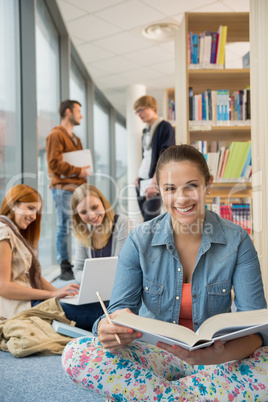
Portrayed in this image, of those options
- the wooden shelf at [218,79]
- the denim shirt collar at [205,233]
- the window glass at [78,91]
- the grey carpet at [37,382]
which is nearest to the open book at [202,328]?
the denim shirt collar at [205,233]

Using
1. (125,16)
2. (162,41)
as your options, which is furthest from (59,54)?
(162,41)

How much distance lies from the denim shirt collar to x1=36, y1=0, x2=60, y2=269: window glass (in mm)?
2492

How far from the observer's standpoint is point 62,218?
11.3 ft

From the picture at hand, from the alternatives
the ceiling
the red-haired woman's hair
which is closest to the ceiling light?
the ceiling

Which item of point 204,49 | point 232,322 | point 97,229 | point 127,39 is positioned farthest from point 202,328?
point 127,39

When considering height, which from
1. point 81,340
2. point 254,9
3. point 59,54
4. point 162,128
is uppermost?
point 59,54

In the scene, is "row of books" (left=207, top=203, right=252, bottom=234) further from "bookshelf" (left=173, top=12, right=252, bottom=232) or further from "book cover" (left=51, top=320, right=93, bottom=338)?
"book cover" (left=51, top=320, right=93, bottom=338)

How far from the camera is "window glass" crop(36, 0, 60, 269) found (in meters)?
3.58

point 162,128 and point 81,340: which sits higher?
point 162,128

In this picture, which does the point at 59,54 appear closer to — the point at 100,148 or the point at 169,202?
the point at 100,148

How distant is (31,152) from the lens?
3105 mm

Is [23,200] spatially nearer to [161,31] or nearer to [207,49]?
[207,49]

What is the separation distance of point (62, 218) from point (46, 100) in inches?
48.0

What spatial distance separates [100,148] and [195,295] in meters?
6.19
